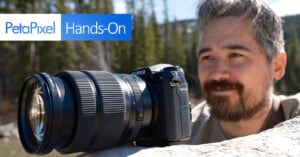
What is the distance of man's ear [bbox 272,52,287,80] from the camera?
136 centimetres

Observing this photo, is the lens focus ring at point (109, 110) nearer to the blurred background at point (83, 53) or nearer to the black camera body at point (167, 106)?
the black camera body at point (167, 106)

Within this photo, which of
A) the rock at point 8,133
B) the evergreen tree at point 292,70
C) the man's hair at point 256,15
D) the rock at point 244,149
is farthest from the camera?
the evergreen tree at point 292,70

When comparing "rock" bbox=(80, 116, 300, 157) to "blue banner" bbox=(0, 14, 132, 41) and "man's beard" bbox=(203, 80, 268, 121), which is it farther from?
"blue banner" bbox=(0, 14, 132, 41)

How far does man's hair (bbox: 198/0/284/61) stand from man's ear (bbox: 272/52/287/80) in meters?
0.02

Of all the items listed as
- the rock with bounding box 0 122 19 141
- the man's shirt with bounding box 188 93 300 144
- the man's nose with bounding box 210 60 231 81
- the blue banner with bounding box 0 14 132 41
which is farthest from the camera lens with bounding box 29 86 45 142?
the rock with bounding box 0 122 19 141

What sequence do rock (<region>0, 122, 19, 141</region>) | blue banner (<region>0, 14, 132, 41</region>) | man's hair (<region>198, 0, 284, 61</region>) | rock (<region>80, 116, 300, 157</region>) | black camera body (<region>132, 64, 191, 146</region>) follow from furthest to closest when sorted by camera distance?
rock (<region>0, 122, 19, 141</region>), blue banner (<region>0, 14, 132, 41</region>), man's hair (<region>198, 0, 284, 61</region>), black camera body (<region>132, 64, 191, 146</region>), rock (<region>80, 116, 300, 157</region>)

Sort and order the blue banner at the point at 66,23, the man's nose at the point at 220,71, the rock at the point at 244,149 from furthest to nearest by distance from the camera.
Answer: the blue banner at the point at 66,23 < the man's nose at the point at 220,71 < the rock at the point at 244,149

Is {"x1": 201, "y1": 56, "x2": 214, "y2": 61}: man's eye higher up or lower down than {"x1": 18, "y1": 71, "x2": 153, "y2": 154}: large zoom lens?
higher up

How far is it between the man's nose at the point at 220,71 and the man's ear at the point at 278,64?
227mm

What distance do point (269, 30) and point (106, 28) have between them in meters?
6.12

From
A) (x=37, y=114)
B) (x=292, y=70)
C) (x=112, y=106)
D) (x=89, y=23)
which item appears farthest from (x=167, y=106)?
(x=292, y=70)

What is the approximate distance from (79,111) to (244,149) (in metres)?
0.29

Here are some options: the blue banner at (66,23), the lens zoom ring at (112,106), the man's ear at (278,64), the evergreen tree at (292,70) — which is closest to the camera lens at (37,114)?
the lens zoom ring at (112,106)

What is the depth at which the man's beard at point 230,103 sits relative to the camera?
3.97ft
